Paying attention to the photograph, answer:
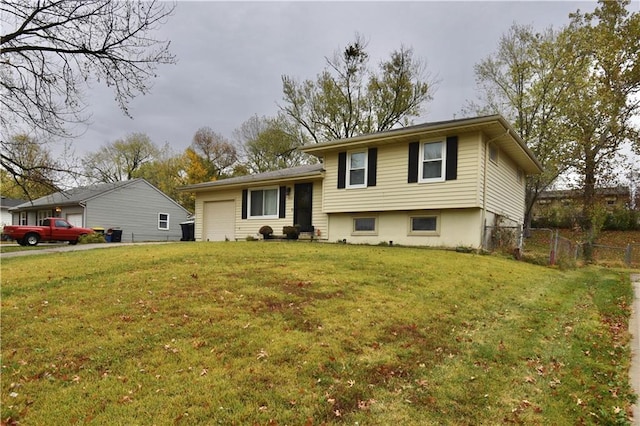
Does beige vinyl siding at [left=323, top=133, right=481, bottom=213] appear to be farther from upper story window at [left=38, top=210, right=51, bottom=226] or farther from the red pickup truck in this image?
upper story window at [left=38, top=210, right=51, bottom=226]

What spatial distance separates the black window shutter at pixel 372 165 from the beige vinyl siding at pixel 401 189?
156 millimetres

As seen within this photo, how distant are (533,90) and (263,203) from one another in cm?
1869

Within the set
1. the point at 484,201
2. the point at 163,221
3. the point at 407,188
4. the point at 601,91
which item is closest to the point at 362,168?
the point at 407,188

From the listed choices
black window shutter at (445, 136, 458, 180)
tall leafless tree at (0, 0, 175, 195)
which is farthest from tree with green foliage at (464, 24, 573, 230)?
tall leafless tree at (0, 0, 175, 195)

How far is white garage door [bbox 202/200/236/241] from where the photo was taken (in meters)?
18.6

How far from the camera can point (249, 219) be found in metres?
17.7

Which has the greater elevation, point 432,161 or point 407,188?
point 432,161

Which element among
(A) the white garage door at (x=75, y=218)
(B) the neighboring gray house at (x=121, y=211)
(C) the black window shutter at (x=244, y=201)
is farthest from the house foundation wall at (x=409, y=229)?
(A) the white garage door at (x=75, y=218)

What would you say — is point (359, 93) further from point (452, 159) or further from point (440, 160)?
point (452, 159)

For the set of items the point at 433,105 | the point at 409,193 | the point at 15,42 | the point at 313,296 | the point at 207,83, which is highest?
the point at 433,105

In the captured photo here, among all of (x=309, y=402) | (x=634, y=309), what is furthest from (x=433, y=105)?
(x=309, y=402)

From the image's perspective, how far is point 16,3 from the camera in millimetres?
7898

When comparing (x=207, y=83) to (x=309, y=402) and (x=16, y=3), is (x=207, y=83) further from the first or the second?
(x=309, y=402)

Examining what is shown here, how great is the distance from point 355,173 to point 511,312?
9258mm
